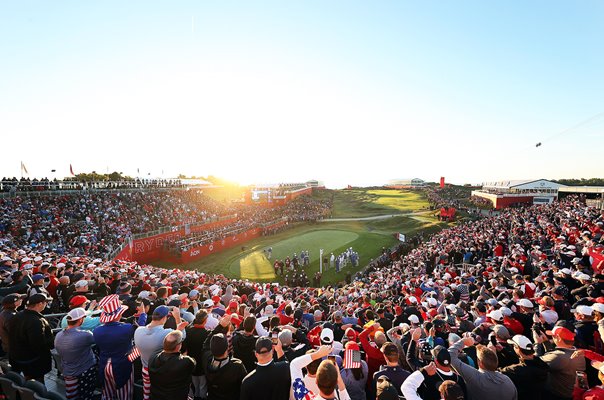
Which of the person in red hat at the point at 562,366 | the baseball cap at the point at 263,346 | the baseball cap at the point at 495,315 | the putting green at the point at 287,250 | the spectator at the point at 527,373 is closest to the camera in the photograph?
the baseball cap at the point at 263,346

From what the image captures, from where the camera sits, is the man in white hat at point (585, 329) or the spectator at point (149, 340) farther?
the man in white hat at point (585, 329)

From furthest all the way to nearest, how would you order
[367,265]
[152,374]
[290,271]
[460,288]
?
[367,265], [290,271], [460,288], [152,374]

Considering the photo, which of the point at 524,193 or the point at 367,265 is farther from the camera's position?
the point at 524,193

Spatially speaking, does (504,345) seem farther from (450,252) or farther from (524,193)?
(524,193)

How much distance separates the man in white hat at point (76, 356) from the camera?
479cm

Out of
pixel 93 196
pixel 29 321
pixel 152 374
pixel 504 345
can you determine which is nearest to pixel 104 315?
pixel 29 321

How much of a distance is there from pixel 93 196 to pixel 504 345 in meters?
37.0

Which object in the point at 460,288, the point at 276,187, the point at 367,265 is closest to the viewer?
the point at 460,288

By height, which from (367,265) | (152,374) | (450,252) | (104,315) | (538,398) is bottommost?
(367,265)

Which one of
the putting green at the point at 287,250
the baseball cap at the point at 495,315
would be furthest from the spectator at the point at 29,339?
the putting green at the point at 287,250

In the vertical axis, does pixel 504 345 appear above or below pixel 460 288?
above

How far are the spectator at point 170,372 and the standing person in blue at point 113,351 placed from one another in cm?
124

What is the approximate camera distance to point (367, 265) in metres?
27.2

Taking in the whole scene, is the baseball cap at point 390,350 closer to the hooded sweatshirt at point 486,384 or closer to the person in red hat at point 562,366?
the hooded sweatshirt at point 486,384
